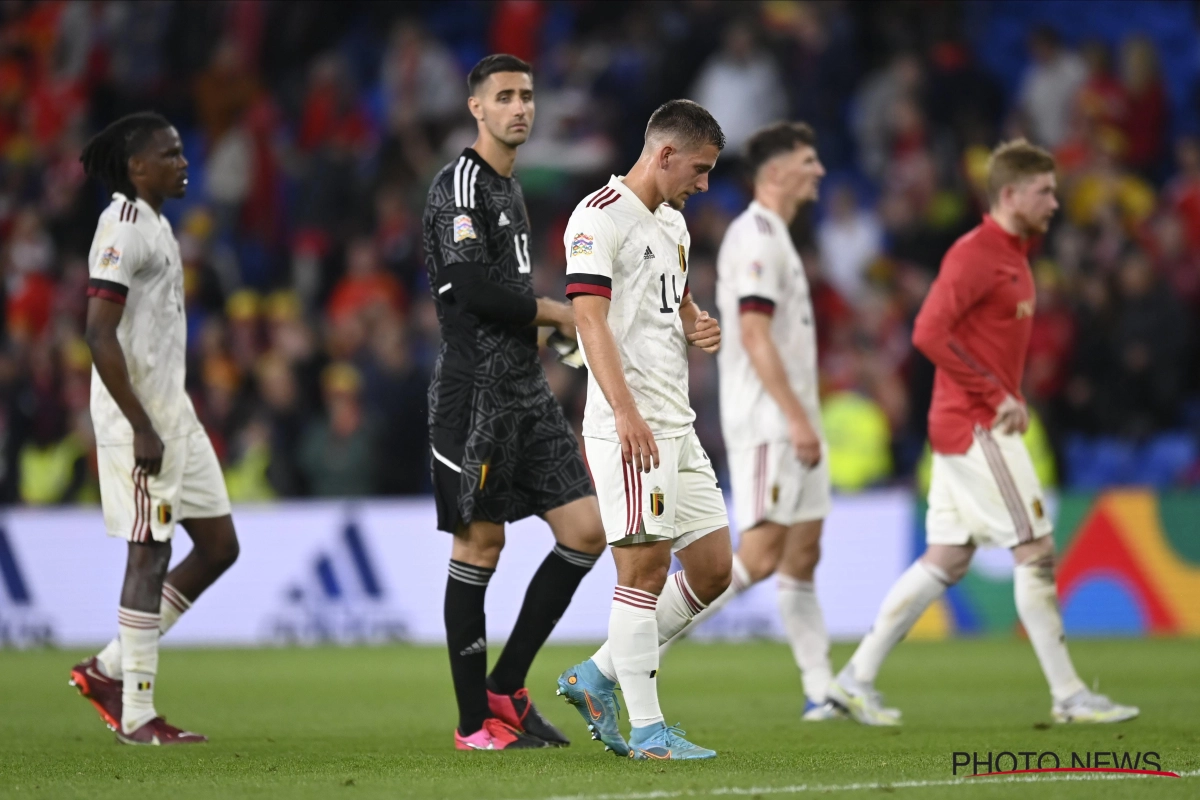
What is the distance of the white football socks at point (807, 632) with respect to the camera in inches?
322

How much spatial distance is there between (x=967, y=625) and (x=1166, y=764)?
7.38 meters

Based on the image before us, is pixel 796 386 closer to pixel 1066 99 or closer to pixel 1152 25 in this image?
pixel 1066 99

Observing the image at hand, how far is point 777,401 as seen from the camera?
26.8ft

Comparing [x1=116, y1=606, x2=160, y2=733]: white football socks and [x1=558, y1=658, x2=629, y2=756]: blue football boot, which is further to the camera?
[x1=116, y1=606, x2=160, y2=733]: white football socks

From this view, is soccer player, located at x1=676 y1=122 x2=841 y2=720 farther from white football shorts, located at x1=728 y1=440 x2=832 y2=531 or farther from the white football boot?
the white football boot

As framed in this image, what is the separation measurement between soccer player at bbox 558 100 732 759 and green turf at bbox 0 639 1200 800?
309 millimetres

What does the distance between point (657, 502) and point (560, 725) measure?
2.35m

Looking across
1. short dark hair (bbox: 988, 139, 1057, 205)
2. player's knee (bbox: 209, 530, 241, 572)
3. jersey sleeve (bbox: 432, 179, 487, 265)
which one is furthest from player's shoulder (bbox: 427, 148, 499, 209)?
short dark hair (bbox: 988, 139, 1057, 205)

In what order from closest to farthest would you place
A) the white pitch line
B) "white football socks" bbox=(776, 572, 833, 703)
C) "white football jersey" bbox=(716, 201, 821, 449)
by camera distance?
the white pitch line, "white football socks" bbox=(776, 572, 833, 703), "white football jersey" bbox=(716, 201, 821, 449)

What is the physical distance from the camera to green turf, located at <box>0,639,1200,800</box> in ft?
17.7

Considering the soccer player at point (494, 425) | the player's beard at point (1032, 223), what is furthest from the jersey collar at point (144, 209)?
the player's beard at point (1032, 223)

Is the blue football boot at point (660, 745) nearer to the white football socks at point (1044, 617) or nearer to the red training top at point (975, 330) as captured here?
the white football socks at point (1044, 617)

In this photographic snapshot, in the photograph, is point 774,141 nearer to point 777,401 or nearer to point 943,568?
point 777,401

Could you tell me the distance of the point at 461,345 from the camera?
22.6 feet
